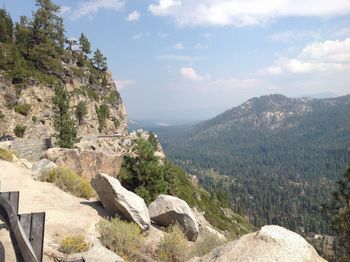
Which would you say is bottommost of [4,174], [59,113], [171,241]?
[171,241]

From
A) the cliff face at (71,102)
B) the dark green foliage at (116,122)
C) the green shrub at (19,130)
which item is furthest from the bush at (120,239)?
the dark green foliage at (116,122)

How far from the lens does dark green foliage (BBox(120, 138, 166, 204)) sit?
76.6 feet

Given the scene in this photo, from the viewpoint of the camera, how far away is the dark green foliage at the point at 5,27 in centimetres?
6856

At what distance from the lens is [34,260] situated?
6.60 m

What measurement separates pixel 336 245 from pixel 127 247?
19849 millimetres

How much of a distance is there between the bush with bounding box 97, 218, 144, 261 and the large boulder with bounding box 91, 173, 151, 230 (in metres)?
2.27

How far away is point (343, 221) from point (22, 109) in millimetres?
48495

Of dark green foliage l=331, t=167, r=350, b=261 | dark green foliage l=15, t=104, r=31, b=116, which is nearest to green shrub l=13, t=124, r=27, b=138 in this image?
dark green foliage l=15, t=104, r=31, b=116

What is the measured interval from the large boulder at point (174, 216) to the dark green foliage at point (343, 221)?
1115 cm

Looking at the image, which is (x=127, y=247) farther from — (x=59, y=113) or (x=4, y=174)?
(x=59, y=113)

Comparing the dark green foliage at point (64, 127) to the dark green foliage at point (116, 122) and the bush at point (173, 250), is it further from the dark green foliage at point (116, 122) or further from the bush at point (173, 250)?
the dark green foliage at point (116, 122)

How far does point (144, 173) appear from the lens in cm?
2386

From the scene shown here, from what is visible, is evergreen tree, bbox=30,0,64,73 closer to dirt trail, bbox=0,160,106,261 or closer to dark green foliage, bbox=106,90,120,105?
dark green foliage, bbox=106,90,120,105

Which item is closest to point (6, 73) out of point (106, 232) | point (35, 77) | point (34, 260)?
point (35, 77)
